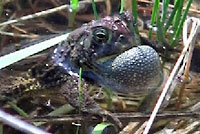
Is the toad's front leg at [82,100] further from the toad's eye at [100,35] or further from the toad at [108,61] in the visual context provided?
the toad's eye at [100,35]

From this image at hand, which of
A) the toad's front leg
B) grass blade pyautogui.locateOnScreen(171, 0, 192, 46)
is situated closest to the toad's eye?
the toad's front leg

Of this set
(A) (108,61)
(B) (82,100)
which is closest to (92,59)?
(A) (108,61)

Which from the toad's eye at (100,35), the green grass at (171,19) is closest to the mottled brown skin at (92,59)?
the toad's eye at (100,35)

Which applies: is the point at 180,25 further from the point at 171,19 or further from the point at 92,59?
the point at 92,59

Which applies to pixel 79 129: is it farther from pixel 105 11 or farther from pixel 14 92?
pixel 105 11

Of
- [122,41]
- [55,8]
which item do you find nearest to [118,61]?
[122,41]
